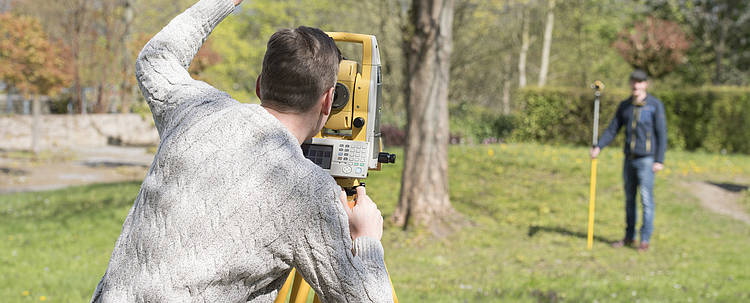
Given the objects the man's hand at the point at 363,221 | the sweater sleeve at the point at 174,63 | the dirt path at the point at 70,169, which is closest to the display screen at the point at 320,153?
the sweater sleeve at the point at 174,63

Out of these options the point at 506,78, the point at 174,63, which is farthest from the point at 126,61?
the point at 506,78

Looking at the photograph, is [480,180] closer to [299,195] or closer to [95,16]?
[299,195]

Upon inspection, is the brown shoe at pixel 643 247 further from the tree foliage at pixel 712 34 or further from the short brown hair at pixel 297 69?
the tree foliage at pixel 712 34

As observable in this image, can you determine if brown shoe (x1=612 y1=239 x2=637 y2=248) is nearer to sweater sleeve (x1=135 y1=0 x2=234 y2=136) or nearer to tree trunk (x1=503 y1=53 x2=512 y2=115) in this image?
sweater sleeve (x1=135 y1=0 x2=234 y2=136)

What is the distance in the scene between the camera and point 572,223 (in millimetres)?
8734

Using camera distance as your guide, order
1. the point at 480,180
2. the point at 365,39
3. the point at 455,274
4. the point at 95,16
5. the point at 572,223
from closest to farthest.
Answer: the point at 365,39 < the point at 455,274 < the point at 572,223 < the point at 480,180 < the point at 95,16

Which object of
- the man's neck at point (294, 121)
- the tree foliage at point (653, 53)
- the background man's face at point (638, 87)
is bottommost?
the man's neck at point (294, 121)

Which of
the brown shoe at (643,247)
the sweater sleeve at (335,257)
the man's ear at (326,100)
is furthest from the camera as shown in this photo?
the brown shoe at (643,247)

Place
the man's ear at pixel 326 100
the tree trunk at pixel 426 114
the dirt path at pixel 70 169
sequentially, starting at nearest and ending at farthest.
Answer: the man's ear at pixel 326 100 < the tree trunk at pixel 426 114 < the dirt path at pixel 70 169

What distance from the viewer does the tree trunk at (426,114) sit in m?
7.67

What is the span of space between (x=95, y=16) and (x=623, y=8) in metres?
26.2

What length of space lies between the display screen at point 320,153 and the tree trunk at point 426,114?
5.48 m

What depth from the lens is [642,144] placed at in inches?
275

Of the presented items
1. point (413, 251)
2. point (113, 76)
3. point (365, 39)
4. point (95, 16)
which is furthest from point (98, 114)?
point (365, 39)
